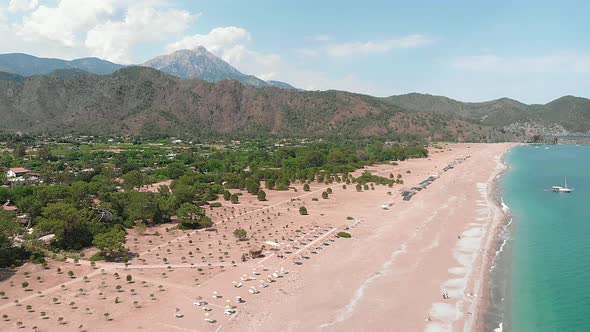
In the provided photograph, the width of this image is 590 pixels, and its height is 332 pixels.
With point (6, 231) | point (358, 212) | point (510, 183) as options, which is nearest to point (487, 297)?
point (358, 212)

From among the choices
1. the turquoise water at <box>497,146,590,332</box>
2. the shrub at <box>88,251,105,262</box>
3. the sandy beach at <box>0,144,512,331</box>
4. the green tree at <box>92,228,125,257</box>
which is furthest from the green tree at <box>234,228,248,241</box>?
the turquoise water at <box>497,146,590,332</box>

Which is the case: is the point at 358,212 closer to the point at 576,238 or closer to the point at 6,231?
the point at 576,238

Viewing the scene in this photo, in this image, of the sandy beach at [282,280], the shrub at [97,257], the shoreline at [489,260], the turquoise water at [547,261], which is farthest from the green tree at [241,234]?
the turquoise water at [547,261]

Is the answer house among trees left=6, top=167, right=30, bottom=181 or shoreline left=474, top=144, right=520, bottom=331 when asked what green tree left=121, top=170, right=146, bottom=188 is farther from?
shoreline left=474, top=144, right=520, bottom=331

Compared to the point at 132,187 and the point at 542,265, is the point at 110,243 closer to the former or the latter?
the point at 132,187

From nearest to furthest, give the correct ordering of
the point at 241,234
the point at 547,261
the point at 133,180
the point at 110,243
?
the point at 110,243 < the point at 547,261 < the point at 241,234 < the point at 133,180

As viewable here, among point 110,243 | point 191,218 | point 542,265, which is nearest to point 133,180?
point 191,218
